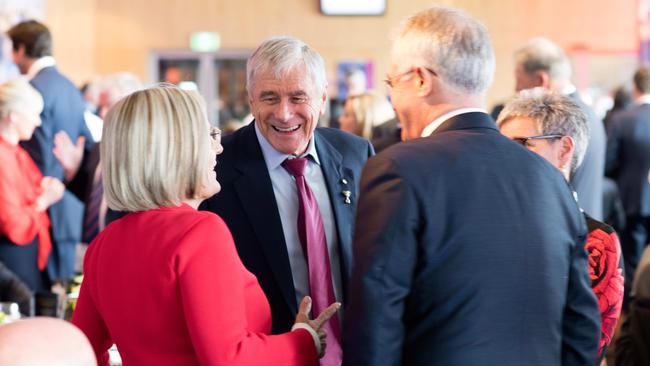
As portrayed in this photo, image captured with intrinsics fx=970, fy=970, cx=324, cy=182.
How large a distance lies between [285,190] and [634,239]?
5843mm

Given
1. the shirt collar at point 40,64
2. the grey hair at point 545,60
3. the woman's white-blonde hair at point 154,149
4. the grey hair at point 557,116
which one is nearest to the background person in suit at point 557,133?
the grey hair at point 557,116

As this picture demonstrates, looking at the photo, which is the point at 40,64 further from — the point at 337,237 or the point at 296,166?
the point at 337,237

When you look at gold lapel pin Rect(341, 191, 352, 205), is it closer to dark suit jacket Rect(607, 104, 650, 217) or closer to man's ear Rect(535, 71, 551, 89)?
man's ear Rect(535, 71, 551, 89)

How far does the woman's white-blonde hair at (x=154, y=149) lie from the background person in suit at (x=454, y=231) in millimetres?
385

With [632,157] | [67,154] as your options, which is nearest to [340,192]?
Answer: [67,154]

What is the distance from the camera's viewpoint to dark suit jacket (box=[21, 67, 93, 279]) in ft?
17.7

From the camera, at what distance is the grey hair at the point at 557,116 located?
3.02 m

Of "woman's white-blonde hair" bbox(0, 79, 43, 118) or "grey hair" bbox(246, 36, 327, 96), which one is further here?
"woman's white-blonde hair" bbox(0, 79, 43, 118)

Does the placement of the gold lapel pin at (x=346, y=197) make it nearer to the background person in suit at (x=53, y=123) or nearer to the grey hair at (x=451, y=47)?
the grey hair at (x=451, y=47)

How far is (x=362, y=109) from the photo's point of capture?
6.12 metres

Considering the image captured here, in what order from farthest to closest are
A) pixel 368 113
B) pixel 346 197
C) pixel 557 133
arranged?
pixel 368 113, pixel 557 133, pixel 346 197

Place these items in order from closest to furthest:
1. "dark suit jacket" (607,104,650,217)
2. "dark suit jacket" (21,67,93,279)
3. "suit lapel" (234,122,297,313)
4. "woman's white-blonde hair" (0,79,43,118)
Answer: "suit lapel" (234,122,297,313) → "woman's white-blonde hair" (0,79,43,118) → "dark suit jacket" (21,67,93,279) → "dark suit jacket" (607,104,650,217)

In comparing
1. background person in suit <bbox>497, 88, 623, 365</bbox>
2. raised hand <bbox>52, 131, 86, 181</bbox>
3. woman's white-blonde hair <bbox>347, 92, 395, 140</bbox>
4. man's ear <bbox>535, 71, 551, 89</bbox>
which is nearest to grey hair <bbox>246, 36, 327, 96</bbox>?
background person in suit <bbox>497, 88, 623, 365</bbox>

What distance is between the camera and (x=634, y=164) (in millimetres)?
7918
